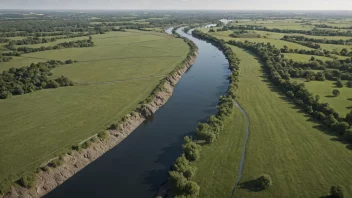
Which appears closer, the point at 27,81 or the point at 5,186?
the point at 5,186

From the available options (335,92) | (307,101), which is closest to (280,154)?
(307,101)

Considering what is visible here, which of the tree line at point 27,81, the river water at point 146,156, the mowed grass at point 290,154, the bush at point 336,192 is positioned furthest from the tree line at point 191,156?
the tree line at point 27,81

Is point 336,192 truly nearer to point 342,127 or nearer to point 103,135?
point 342,127

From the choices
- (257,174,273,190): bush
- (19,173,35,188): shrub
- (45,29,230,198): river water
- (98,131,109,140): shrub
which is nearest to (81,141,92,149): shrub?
(98,131,109,140): shrub

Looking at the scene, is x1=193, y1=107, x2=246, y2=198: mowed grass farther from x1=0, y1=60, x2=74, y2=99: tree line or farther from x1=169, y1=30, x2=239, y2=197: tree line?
x1=0, y1=60, x2=74, y2=99: tree line

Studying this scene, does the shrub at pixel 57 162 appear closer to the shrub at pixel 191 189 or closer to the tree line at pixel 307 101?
the shrub at pixel 191 189

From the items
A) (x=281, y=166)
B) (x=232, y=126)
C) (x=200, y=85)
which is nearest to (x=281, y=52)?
(x=200, y=85)
